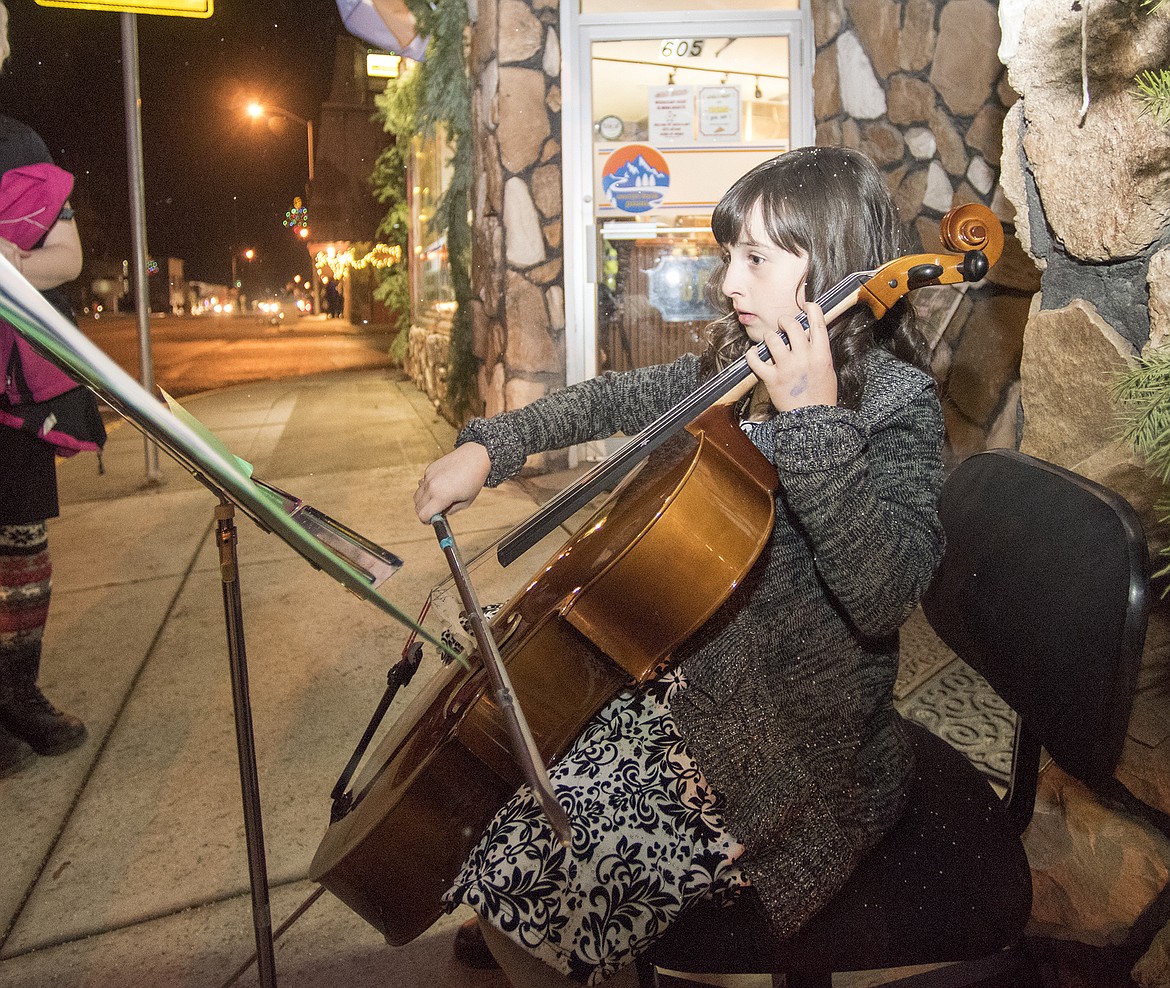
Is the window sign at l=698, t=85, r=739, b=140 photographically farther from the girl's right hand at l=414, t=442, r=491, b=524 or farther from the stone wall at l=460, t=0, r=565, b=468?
the girl's right hand at l=414, t=442, r=491, b=524

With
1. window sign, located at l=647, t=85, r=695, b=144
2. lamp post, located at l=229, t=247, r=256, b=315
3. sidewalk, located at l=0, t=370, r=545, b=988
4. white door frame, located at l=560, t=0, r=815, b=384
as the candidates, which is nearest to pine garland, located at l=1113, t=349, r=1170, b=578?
sidewalk, located at l=0, t=370, r=545, b=988

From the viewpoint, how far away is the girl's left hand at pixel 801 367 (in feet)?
3.69

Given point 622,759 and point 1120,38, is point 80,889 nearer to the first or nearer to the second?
point 622,759

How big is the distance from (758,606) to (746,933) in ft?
1.37

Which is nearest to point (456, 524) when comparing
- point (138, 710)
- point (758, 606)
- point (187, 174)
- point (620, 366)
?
point (620, 366)

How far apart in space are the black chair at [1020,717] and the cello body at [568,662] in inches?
11.6

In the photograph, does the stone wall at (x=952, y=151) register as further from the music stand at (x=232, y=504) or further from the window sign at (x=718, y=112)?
the music stand at (x=232, y=504)

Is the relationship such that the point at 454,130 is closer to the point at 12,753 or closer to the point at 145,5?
the point at 145,5

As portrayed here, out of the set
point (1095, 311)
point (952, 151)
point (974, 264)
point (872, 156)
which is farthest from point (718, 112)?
point (974, 264)

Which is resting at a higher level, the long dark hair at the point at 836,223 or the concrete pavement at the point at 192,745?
the long dark hair at the point at 836,223

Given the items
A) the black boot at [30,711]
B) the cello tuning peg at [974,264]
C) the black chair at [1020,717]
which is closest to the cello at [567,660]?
the black chair at [1020,717]

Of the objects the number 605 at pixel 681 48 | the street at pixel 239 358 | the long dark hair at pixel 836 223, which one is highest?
the number 605 at pixel 681 48

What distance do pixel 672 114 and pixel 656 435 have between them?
4.32m

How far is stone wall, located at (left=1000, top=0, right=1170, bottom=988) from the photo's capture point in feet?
4.58
